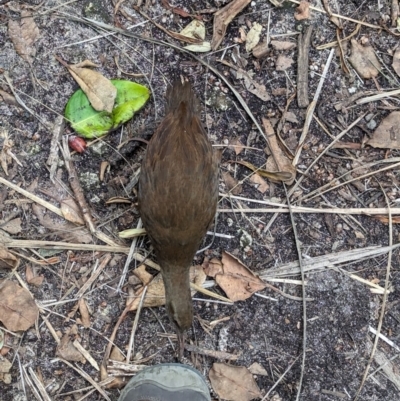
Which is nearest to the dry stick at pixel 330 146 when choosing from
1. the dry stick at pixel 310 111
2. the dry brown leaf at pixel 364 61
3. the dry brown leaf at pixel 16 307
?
the dry stick at pixel 310 111

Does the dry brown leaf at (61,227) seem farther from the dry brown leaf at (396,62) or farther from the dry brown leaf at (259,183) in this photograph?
the dry brown leaf at (396,62)

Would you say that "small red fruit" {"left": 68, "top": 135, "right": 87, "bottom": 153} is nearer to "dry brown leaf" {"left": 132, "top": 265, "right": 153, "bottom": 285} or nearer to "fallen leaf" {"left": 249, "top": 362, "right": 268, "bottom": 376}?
"dry brown leaf" {"left": 132, "top": 265, "right": 153, "bottom": 285}

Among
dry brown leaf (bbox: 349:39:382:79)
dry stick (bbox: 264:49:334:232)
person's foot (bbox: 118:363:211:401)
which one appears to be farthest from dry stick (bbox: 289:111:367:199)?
person's foot (bbox: 118:363:211:401)

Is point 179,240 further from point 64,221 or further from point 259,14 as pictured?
point 259,14

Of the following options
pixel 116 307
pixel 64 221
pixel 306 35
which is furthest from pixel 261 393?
pixel 306 35

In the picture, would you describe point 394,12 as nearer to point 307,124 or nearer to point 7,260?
point 307,124

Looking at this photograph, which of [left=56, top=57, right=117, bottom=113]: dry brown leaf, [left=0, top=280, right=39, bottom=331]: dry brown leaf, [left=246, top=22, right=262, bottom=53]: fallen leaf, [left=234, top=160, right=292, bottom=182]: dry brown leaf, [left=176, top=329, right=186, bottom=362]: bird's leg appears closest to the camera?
[left=176, top=329, right=186, bottom=362]: bird's leg
